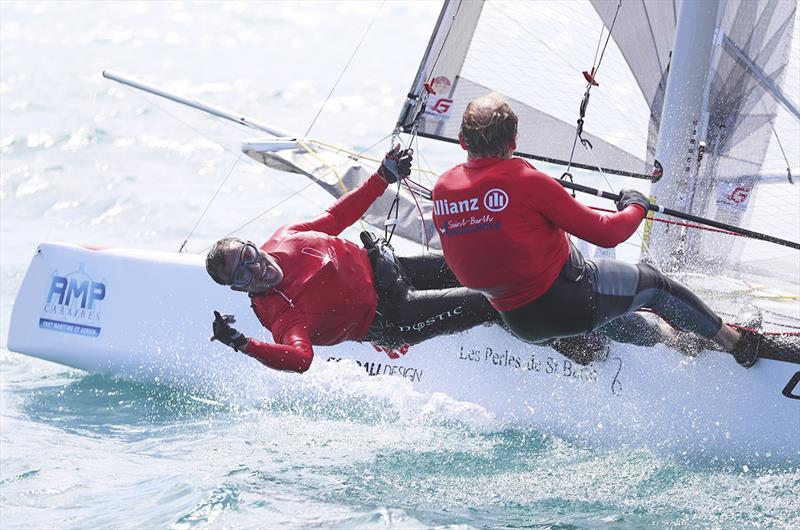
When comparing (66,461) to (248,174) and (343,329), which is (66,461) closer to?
(343,329)

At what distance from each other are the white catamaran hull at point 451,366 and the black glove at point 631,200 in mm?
816

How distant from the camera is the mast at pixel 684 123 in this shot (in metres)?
4.13

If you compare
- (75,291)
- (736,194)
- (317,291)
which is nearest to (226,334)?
(317,291)

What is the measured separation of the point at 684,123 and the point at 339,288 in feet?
5.10

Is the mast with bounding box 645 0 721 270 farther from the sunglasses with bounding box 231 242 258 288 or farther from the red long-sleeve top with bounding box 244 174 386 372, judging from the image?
the sunglasses with bounding box 231 242 258 288

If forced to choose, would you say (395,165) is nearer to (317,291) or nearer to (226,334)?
(317,291)

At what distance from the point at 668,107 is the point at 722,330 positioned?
3.38 feet

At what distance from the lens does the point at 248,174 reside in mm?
8891

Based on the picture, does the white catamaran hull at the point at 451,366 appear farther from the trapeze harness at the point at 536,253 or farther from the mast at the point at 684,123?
the mast at the point at 684,123

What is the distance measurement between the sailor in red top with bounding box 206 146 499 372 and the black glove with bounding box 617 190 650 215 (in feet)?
2.07

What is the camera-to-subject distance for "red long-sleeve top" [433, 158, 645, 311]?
2980 mm

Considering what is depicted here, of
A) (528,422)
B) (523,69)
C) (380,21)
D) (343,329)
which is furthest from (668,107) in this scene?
(380,21)

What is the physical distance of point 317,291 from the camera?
11.6ft

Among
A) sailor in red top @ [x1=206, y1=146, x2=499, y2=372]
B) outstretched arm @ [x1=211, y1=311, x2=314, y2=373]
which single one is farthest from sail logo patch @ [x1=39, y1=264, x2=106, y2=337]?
outstretched arm @ [x1=211, y1=311, x2=314, y2=373]
